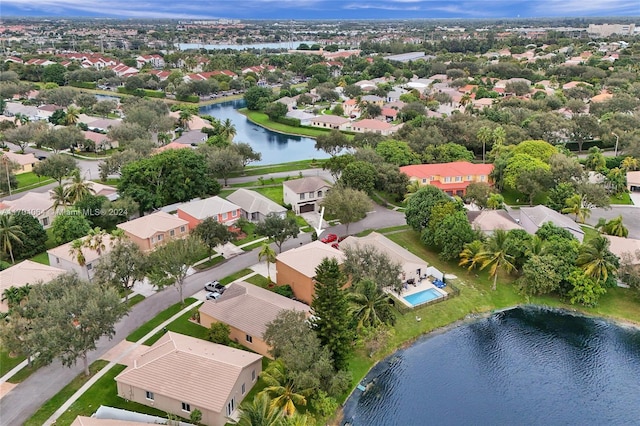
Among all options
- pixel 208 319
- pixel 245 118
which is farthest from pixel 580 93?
pixel 208 319

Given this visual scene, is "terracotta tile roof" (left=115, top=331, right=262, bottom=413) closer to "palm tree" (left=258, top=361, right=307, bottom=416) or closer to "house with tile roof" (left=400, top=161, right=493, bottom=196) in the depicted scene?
"palm tree" (left=258, top=361, right=307, bottom=416)

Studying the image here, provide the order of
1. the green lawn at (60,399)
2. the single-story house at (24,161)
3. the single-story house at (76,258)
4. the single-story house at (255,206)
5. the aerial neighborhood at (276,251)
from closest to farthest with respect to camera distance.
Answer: the green lawn at (60,399) → the aerial neighborhood at (276,251) → the single-story house at (76,258) → the single-story house at (255,206) → the single-story house at (24,161)

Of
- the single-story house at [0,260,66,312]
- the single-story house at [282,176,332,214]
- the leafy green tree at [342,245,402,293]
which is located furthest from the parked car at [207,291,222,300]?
the single-story house at [282,176,332,214]

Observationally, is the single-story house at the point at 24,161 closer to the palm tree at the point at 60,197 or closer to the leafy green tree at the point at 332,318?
the palm tree at the point at 60,197

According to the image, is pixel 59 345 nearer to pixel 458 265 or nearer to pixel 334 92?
pixel 458 265

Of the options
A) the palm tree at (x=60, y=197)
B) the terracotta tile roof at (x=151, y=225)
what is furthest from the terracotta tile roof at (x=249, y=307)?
the palm tree at (x=60, y=197)

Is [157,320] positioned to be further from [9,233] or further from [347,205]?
[347,205]

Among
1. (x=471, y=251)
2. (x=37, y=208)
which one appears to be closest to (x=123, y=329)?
(x=37, y=208)
